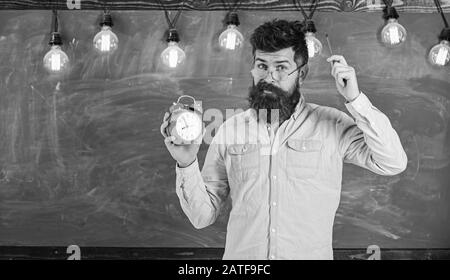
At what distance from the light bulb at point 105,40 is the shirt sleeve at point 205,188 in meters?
0.72

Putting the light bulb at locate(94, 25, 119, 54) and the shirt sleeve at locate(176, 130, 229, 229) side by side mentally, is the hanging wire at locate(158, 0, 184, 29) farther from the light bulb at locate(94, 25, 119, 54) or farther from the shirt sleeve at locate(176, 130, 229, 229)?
the shirt sleeve at locate(176, 130, 229, 229)

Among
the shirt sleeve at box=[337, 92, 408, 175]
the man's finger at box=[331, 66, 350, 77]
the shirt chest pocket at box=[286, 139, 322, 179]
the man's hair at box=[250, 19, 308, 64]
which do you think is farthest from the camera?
the man's hair at box=[250, 19, 308, 64]

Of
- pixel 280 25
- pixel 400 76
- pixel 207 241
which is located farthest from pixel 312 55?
pixel 207 241

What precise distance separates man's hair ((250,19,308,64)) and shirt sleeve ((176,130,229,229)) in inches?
21.4

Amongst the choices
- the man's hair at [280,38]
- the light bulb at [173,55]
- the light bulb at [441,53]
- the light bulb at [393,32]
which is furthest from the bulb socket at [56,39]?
the light bulb at [441,53]

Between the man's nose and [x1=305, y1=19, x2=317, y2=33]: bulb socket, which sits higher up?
[x1=305, y1=19, x2=317, y2=33]: bulb socket

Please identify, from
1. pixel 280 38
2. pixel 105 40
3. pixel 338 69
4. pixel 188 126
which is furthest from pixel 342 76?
pixel 105 40

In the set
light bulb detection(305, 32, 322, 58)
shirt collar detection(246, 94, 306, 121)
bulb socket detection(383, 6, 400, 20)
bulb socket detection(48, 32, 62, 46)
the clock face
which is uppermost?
bulb socket detection(383, 6, 400, 20)

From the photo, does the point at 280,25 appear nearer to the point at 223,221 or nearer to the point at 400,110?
the point at 400,110

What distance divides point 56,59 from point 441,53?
1964 mm

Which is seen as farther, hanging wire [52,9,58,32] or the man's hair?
hanging wire [52,9,58,32]

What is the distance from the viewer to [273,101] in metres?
3.20

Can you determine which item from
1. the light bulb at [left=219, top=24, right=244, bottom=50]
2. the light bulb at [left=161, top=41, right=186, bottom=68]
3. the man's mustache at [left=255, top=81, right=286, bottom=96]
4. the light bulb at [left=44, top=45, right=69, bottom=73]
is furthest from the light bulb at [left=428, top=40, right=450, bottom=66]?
the light bulb at [left=44, top=45, right=69, bottom=73]

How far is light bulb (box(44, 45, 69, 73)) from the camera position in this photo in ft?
10.7
